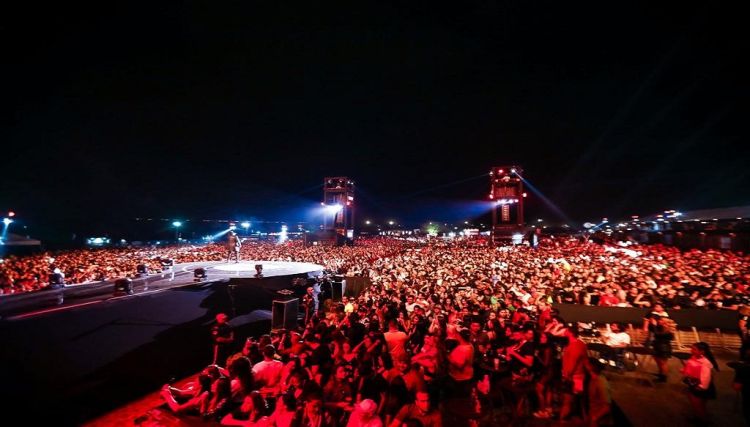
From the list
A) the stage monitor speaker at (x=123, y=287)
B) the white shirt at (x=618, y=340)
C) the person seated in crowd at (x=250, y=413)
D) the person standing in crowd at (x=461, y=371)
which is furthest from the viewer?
the stage monitor speaker at (x=123, y=287)

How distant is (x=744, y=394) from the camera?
4523 millimetres

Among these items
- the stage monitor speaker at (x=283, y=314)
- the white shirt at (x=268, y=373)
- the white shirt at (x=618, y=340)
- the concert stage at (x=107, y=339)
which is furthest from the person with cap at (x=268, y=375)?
the white shirt at (x=618, y=340)

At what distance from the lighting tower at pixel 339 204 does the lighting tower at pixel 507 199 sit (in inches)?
1065

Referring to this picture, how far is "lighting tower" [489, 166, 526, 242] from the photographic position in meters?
53.5

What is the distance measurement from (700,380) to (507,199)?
5229 cm

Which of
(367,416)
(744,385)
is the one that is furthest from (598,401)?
(367,416)

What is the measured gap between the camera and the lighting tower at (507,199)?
176ft

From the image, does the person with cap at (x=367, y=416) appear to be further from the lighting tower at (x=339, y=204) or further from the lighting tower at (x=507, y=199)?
the lighting tower at (x=339, y=204)

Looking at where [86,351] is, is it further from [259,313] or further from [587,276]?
[587,276]

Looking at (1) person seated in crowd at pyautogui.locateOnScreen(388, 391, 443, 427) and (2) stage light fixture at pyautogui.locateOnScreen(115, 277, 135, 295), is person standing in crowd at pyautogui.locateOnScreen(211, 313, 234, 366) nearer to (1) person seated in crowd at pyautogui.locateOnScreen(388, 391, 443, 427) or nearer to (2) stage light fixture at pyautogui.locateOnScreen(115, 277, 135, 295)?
(1) person seated in crowd at pyautogui.locateOnScreen(388, 391, 443, 427)

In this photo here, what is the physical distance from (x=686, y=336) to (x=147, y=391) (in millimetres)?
13674

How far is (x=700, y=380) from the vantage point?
4867mm

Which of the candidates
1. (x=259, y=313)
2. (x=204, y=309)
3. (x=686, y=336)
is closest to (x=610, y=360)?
(x=686, y=336)

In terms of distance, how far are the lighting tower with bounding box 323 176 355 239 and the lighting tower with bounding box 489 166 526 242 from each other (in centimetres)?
2706
